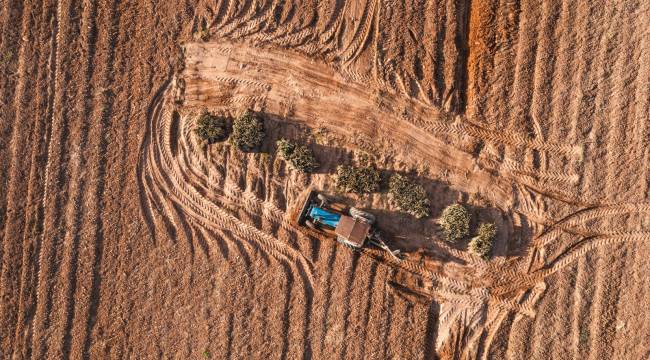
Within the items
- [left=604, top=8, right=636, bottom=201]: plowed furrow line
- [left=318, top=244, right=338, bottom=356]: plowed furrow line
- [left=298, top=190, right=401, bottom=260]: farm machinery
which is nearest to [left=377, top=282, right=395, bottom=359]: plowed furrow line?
[left=298, top=190, right=401, bottom=260]: farm machinery

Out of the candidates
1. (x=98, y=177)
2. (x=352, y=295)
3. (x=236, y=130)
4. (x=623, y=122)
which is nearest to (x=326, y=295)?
(x=352, y=295)

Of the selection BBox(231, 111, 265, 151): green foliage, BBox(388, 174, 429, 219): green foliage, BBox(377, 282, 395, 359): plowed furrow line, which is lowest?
BBox(377, 282, 395, 359): plowed furrow line

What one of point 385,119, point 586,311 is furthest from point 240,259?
point 586,311

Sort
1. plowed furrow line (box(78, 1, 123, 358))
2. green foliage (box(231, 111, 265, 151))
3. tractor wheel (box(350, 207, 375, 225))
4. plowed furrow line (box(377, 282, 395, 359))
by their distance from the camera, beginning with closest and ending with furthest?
tractor wheel (box(350, 207, 375, 225)) < green foliage (box(231, 111, 265, 151)) < plowed furrow line (box(377, 282, 395, 359)) < plowed furrow line (box(78, 1, 123, 358))

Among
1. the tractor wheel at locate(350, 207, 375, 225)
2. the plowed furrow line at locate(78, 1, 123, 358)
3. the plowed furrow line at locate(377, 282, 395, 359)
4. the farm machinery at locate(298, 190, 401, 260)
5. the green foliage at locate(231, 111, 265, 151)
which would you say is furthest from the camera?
the plowed furrow line at locate(78, 1, 123, 358)

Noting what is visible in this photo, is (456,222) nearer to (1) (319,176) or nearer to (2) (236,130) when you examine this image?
(1) (319,176)

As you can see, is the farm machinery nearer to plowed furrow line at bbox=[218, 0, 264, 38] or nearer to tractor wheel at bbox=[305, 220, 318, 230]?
tractor wheel at bbox=[305, 220, 318, 230]
